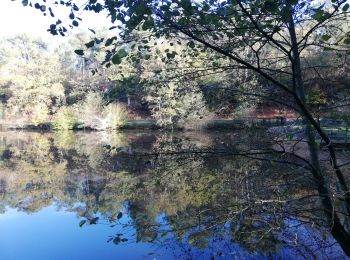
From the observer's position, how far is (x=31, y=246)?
7.11 m

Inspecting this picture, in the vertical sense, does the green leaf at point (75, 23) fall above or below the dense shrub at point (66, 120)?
below

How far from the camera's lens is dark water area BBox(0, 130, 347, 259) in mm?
2670

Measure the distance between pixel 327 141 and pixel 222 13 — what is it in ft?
4.30

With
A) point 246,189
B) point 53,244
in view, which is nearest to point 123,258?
point 53,244

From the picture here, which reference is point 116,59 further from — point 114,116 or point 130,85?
point 114,116

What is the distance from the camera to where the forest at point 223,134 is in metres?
1.88

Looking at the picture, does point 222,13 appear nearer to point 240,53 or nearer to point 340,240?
point 240,53

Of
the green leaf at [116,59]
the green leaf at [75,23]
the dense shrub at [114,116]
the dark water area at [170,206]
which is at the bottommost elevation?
the dark water area at [170,206]

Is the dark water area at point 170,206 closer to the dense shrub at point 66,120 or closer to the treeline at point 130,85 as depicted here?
the treeline at point 130,85

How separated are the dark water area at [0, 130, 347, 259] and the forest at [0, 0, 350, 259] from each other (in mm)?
32

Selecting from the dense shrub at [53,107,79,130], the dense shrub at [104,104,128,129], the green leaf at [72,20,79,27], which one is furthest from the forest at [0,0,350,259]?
the dense shrub at [53,107,79,130]

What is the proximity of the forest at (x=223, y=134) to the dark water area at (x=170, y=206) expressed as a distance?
0.03 meters

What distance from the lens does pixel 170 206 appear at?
837cm

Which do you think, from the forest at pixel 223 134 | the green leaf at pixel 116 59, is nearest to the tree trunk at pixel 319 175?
the forest at pixel 223 134
